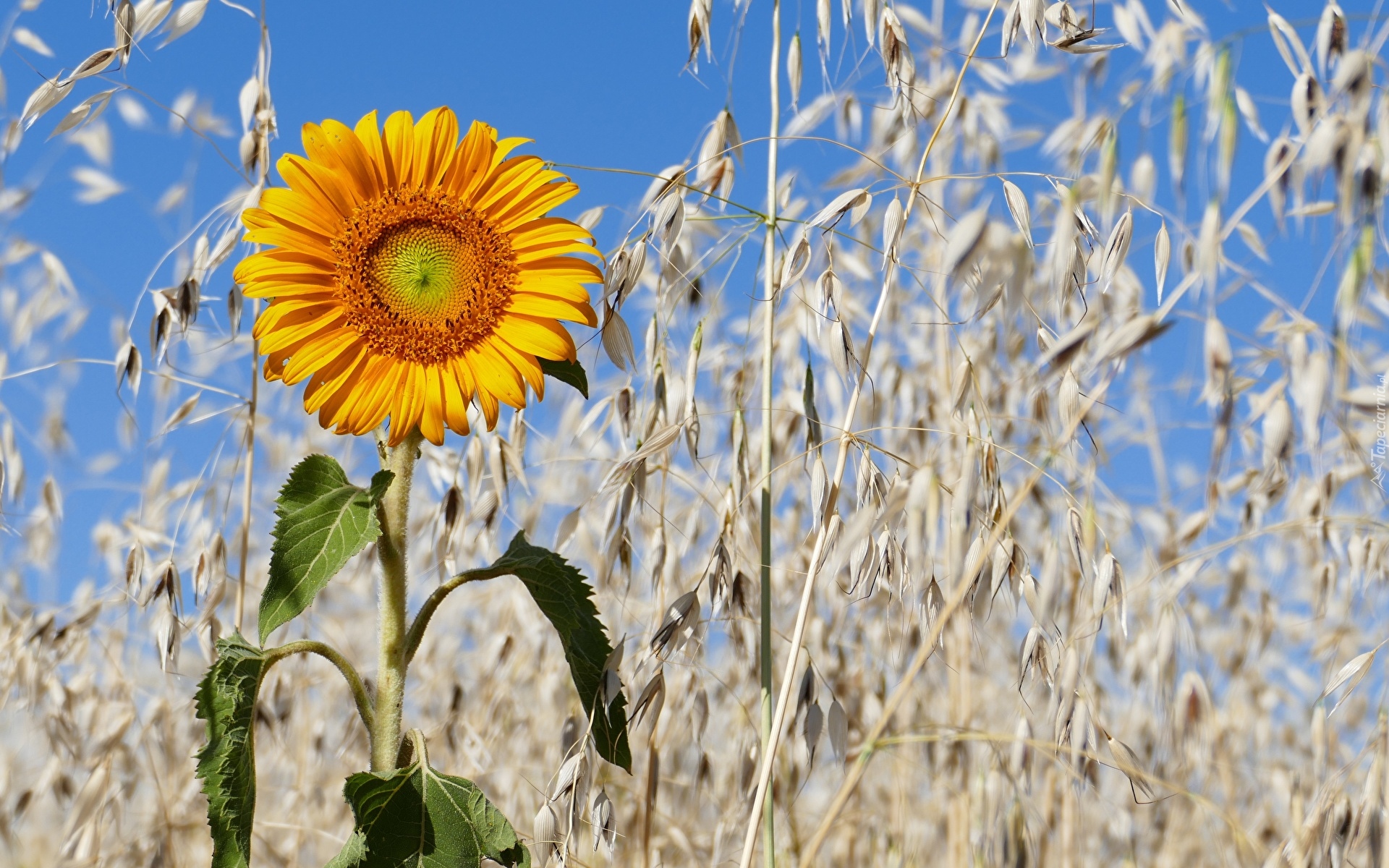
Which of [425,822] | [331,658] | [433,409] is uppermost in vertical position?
[433,409]

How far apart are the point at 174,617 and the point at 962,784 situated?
1440mm

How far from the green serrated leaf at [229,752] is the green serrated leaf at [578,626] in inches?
11.1

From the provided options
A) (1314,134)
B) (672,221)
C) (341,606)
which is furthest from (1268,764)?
(341,606)

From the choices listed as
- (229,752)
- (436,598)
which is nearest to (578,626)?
(436,598)

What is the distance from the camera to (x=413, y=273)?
1.27 metres

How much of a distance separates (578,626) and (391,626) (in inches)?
8.0

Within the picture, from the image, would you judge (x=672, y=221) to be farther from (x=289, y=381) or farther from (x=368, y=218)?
(x=289, y=381)

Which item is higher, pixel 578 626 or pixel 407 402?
pixel 407 402

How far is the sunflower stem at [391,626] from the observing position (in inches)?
47.2

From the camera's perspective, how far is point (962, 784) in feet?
6.95

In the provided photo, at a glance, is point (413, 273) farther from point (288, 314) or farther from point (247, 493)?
point (247, 493)

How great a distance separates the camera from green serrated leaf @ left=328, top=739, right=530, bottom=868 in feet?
3.69

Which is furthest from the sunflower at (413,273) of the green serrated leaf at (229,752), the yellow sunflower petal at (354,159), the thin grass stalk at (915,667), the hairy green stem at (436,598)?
the thin grass stalk at (915,667)

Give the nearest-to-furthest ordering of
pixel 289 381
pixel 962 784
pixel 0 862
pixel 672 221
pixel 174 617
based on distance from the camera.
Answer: pixel 289 381
pixel 672 221
pixel 174 617
pixel 962 784
pixel 0 862
